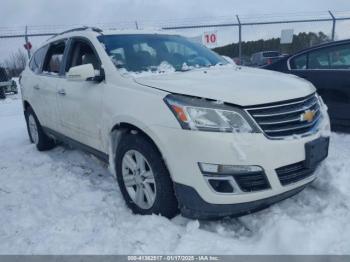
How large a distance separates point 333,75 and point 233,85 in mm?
2561

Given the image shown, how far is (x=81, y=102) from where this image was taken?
3.75 meters

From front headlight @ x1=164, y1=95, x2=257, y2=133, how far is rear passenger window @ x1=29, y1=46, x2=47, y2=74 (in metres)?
3.37

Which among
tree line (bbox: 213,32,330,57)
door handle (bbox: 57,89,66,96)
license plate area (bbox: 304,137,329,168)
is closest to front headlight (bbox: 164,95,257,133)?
license plate area (bbox: 304,137,329,168)

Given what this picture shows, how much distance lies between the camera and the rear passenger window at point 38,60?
523cm

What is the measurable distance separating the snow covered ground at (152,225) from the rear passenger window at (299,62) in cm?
163

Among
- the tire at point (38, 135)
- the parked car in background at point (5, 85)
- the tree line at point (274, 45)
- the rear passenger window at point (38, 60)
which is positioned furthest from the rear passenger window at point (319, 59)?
the parked car in background at point (5, 85)

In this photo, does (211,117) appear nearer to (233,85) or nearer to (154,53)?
(233,85)

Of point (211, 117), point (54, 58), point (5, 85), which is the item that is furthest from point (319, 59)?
point (5, 85)

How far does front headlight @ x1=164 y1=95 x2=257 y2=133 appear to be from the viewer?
8.26 ft

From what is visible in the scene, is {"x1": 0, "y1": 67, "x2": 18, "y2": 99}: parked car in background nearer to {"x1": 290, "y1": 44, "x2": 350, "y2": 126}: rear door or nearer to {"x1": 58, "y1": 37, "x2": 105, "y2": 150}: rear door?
{"x1": 58, "y1": 37, "x2": 105, "y2": 150}: rear door

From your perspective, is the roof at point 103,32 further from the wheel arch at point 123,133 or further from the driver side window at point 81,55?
the wheel arch at point 123,133

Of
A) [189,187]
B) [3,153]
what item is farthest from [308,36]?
[189,187]

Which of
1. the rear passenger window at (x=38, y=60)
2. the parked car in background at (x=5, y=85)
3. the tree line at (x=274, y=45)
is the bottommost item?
the parked car in background at (x=5, y=85)

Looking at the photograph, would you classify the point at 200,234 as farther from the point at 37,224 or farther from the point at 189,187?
the point at 37,224
